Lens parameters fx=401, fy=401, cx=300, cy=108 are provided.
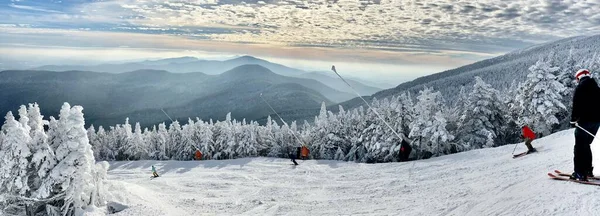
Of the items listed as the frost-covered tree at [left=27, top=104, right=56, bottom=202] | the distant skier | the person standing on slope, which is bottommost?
the distant skier

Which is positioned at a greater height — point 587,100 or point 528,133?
point 587,100

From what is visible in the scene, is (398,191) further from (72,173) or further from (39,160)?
(39,160)

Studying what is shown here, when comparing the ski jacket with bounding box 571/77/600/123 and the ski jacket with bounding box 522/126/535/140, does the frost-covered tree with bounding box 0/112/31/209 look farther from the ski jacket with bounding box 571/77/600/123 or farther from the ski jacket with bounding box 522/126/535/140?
the ski jacket with bounding box 522/126/535/140

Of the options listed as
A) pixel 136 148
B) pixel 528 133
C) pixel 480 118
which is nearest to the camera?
pixel 528 133

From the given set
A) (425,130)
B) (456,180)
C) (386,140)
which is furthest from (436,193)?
(386,140)

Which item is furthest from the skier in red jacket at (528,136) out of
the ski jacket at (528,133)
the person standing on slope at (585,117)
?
the person standing on slope at (585,117)

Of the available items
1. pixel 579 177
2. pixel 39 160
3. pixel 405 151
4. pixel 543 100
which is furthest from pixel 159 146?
pixel 579 177

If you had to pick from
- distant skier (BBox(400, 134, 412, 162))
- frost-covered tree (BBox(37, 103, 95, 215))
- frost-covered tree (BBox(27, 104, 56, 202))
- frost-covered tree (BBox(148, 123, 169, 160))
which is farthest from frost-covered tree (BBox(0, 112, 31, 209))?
frost-covered tree (BBox(148, 123, 169, 160))
